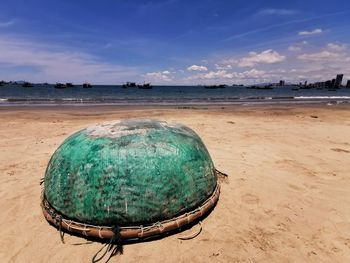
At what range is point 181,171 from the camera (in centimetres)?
318

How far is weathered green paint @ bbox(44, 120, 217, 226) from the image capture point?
289 centimetres

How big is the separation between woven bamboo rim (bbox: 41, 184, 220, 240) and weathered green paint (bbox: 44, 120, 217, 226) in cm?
6

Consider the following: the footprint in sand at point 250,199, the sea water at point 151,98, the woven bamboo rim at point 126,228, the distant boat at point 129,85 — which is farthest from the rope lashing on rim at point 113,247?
the distant boat at point 129,85

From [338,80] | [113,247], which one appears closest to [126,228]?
[113,247]

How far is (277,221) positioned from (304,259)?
0.75m

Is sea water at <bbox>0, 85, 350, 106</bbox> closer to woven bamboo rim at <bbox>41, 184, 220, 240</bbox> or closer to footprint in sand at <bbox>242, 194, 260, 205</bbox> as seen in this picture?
footprint in sand at <bbox>242, 194, 260, 205</bbox>

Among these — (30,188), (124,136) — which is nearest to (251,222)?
(124,136)

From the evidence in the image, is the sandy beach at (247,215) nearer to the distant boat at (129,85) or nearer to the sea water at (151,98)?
the sea water at (151,98)

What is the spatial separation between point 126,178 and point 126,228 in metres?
0.58

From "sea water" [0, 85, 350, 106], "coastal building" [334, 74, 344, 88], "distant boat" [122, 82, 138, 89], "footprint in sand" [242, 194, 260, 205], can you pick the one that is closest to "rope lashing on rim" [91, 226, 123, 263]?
"footprint in sand" [242, 194, 260, 205]

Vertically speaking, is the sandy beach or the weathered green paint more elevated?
the weathered green paint

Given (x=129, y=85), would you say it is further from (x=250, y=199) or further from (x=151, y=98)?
(x=250, y=199)

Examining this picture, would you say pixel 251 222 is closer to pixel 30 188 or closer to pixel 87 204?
pixel 87 204

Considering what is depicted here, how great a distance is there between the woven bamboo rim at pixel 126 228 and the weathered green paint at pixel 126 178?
0.21ft
